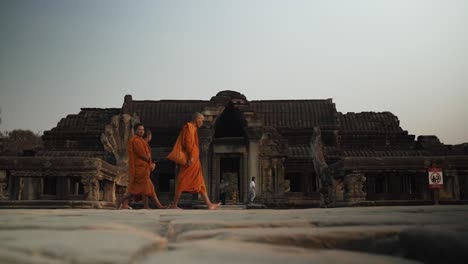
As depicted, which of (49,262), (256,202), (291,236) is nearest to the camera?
(49,262)

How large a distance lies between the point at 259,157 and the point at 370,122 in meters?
7.82

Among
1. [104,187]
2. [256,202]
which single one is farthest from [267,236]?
[256,202]

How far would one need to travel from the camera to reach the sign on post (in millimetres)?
9703

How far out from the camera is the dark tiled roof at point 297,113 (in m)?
22.4

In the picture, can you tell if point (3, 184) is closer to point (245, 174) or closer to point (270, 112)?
point (245, 174)

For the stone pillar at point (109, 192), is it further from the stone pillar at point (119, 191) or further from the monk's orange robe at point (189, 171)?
the monk's orange robe at point (189, 171)

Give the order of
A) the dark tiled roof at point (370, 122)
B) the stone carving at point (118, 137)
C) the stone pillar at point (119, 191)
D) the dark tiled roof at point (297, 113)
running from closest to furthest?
the stone pillar at point (119, 191)
the stone carving at point (118, 137)
the dark tiled roof at point (370, 122)
the dark tiled roof at point (297, 113)

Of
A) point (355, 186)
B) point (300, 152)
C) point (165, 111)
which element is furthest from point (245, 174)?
point (355, 186)

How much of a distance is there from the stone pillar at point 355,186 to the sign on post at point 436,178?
54.0 inches

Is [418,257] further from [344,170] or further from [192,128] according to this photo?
→ [344,170]

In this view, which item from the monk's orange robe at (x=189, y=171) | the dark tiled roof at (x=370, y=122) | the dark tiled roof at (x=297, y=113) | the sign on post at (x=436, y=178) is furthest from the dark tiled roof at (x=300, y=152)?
the monk's orange robe at (x=189, y=171)

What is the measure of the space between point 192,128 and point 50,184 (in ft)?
40.9

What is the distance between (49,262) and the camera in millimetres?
1456

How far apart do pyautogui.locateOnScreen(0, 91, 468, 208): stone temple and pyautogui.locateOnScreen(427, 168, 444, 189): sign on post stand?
0.32 meters
